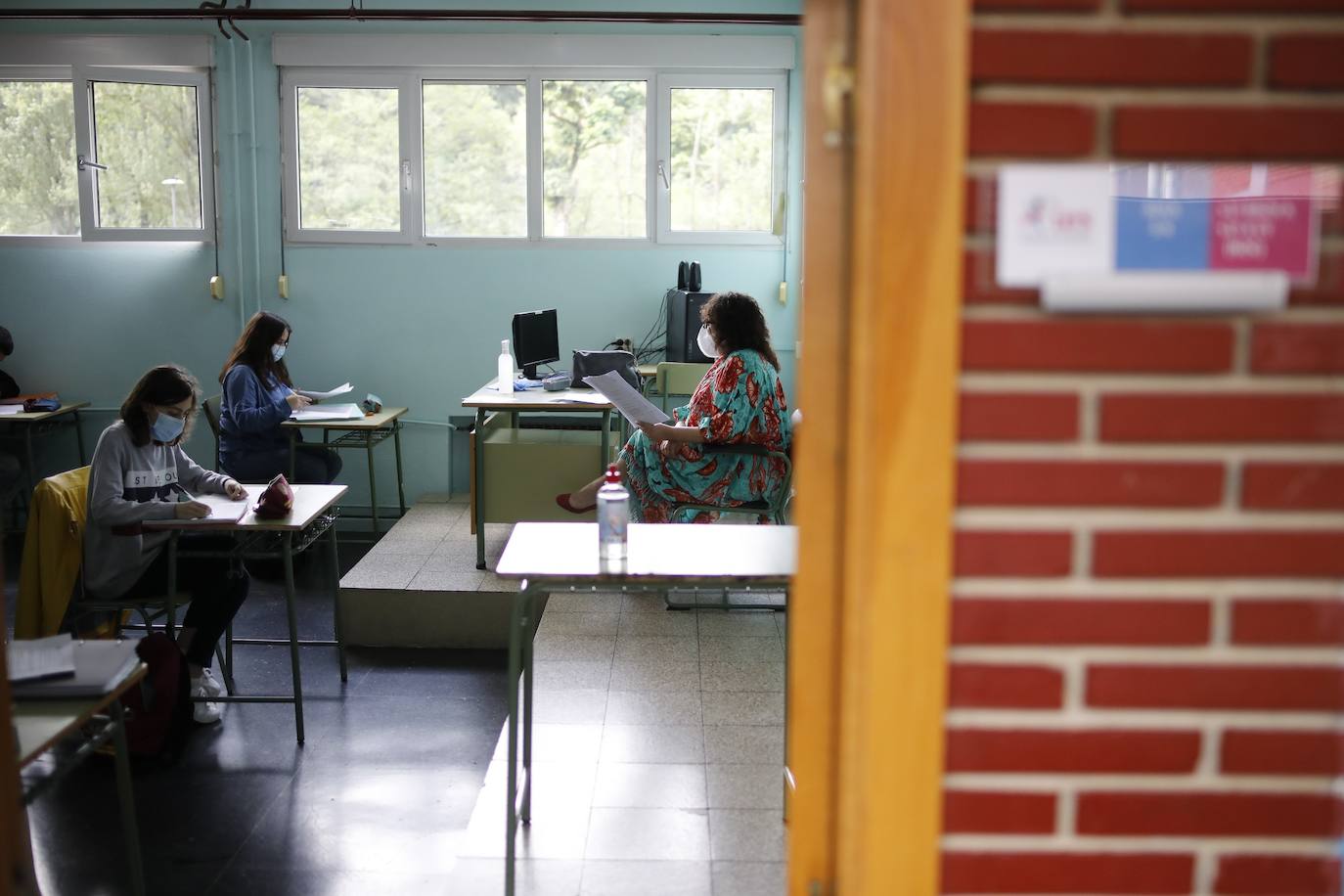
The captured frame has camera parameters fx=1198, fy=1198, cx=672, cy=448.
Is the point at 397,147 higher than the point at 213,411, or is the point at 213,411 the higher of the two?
the point at 397,147

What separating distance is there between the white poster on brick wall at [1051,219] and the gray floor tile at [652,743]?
2341 mm

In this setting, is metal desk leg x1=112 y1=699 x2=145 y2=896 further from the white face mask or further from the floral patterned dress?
the white face mask

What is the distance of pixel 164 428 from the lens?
3768 mm

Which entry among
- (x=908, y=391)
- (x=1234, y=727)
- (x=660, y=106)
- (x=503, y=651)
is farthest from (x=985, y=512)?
(x=660, y=106)

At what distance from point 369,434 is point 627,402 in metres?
2.08

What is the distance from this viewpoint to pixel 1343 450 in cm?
108

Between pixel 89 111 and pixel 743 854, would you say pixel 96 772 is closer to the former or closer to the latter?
pixel 743 854

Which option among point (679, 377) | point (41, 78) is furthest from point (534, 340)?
point (41, 78)

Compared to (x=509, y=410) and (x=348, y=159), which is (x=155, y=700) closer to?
(x=509, y=410)

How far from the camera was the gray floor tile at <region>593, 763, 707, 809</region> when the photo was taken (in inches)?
115

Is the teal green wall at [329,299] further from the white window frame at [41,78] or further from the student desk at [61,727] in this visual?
the student desk at [61,727]

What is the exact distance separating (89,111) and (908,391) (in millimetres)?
6438

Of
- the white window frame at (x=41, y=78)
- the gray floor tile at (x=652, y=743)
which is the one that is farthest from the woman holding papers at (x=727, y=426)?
the white window frame at (x=41, y=78)

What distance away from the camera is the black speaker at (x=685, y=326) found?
580cm
